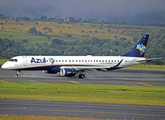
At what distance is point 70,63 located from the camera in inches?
2408

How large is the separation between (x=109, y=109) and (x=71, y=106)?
10.3 feet

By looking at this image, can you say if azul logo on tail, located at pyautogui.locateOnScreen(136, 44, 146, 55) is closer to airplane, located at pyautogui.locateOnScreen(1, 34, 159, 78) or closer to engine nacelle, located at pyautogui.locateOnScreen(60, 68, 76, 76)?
airplane, located at pyautogui.locateOnScreen(1, 34, 159, 78)

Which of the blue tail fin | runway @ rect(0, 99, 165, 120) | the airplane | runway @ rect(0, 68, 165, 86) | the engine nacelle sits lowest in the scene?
runway @ rect(0, 99, 165, 120)

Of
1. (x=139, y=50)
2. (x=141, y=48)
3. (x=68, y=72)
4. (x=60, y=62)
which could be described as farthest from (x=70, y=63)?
(x=141, y=48)

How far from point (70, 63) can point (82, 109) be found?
3750cm

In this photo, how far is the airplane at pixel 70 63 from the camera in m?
57.3

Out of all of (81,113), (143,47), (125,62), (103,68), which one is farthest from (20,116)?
(143,47)

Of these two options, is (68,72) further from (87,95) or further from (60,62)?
(87,95)

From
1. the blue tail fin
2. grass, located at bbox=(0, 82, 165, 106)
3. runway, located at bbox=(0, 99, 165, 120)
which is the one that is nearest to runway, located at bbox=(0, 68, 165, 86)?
the blue tail fin

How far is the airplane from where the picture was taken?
57281 millimetres

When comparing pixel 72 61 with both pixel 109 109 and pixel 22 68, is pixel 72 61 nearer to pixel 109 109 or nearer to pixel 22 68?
pixel 22 68

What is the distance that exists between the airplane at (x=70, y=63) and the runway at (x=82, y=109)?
30108 mm

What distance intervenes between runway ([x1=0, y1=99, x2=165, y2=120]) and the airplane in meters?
30.1

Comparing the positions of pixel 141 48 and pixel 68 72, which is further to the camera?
pixel 141 48
